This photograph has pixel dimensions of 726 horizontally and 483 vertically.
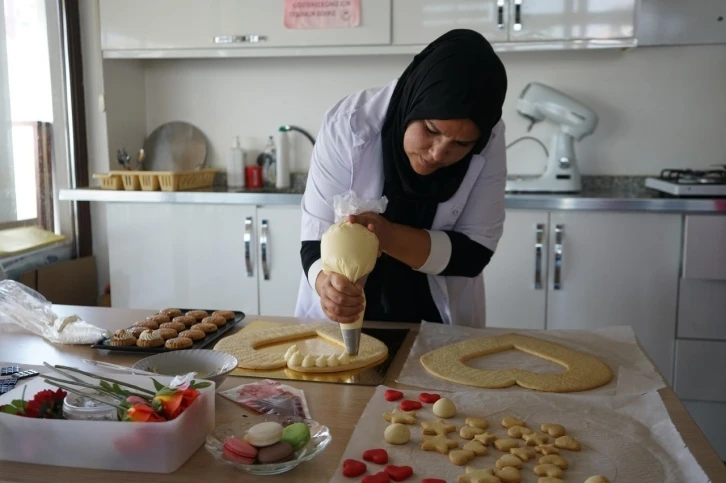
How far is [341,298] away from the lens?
1.15 metres

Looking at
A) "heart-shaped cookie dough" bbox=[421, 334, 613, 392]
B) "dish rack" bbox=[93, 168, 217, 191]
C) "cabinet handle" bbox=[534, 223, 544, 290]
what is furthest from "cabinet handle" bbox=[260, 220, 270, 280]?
"heart-shaped cookie dough" bbox=[421, 334, 613, 392]

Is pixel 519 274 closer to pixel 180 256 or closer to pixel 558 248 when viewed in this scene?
pixel 558 248

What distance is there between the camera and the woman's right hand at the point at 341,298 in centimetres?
116

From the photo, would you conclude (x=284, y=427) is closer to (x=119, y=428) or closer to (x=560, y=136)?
(x=119, y=428)

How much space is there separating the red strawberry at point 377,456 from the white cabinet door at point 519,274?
1779mm

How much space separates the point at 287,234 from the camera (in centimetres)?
272

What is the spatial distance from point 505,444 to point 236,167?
2470 millimetres

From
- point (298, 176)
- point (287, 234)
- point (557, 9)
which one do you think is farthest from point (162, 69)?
point (557, 9)

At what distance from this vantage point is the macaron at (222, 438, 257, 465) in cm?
82

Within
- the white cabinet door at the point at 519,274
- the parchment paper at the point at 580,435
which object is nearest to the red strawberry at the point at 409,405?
the parchment paper at the point at 580,435

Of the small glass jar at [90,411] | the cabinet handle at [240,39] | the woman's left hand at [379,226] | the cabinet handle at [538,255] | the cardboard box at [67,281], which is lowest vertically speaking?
the cardboard box at [67,281]

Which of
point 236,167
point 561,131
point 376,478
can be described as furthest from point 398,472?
point 236,167

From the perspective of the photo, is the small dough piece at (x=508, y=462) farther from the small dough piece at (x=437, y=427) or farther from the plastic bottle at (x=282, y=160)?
the plastic bottle at (x=282, y=160)

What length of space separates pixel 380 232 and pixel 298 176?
6.41 feet
